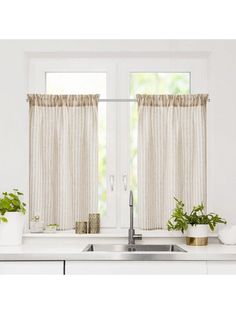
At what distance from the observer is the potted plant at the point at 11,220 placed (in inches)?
132

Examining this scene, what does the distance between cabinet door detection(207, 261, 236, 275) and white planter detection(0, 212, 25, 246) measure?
1.35m

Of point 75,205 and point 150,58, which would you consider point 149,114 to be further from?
point 75,205

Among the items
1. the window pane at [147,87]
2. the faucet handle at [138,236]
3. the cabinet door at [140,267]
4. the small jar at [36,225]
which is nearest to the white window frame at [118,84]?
the window pane at [147,87]

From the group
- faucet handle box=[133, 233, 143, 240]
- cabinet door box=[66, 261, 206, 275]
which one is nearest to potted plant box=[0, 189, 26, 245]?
cabinet door box=[66, 261, 206, 275]

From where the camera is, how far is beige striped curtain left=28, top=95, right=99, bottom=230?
3.71 meters

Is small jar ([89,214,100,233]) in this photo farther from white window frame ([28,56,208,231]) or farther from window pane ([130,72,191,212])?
window pane ([130,72,191,212])

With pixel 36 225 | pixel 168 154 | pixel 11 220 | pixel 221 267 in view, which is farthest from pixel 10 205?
pixel 221 267

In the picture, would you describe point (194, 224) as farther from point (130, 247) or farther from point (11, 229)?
point (11, 229)

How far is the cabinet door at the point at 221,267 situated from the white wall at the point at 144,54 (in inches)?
29.7

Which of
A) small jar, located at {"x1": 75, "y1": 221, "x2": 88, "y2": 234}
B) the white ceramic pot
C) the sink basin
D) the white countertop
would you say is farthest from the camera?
small jar, located at {"x1": 75, "y1": 221, "x2": 88, "y2": 234}

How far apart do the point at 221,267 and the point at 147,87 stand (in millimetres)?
1577

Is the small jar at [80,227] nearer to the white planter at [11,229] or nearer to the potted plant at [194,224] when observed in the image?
the white planter at [11,229]

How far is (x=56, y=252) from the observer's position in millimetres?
2900

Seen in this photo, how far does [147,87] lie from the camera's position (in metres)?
3.81
